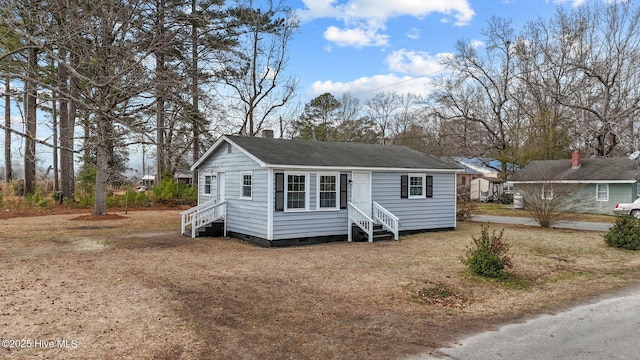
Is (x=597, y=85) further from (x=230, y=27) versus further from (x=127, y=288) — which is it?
(x=127, y=288)

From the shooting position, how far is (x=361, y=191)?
13.9 metres

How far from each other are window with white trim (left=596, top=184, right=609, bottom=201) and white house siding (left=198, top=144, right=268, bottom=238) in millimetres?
22412

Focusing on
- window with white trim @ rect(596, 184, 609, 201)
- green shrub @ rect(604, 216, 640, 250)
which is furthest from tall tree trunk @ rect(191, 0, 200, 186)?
window with white trim @ rect(596, 184, 609, 201)

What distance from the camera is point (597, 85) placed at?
105 feet

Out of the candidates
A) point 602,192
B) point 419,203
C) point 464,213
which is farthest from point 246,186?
point 602,192

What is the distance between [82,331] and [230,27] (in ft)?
73.8

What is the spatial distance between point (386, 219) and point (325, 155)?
121 inches

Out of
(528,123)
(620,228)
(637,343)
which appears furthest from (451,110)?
(637,343)

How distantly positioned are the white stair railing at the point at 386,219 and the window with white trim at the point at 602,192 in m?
17.6

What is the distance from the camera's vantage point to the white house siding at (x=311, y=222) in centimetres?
1201

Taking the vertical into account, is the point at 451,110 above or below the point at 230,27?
below

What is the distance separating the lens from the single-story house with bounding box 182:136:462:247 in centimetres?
1216

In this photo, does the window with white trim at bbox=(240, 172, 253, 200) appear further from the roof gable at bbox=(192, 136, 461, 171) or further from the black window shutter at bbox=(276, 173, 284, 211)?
the black window shutter at bbox=(276, 173, 284, 211)

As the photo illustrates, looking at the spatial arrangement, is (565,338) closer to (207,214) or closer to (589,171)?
(207,214)
